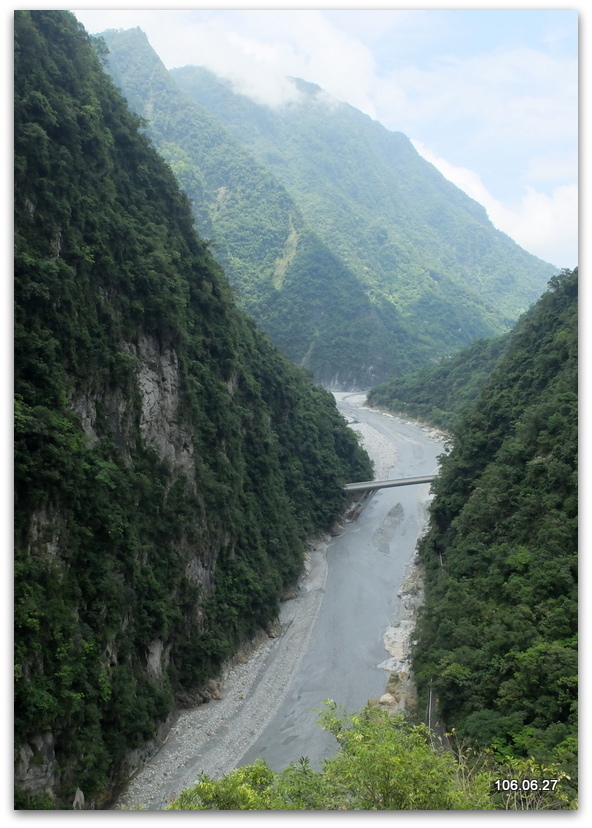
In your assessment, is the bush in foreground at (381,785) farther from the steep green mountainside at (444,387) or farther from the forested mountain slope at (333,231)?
the forested mountain slope at (333,231)

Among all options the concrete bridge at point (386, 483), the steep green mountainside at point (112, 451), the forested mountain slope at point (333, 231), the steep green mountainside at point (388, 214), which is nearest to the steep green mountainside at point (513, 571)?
the steep green mountainside at point (112, 451)

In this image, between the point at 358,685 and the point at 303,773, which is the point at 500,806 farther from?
the point at 358,685

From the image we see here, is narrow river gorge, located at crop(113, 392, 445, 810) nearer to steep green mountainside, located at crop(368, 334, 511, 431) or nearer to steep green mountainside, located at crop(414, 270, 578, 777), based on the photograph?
steep green mountainside, located at crop(414, 270, 578, 777)

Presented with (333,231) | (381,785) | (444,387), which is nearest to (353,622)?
(381,785)

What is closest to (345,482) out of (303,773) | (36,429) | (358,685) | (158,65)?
(358,685)

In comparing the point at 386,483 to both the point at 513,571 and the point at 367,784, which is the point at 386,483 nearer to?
the point at 513,571

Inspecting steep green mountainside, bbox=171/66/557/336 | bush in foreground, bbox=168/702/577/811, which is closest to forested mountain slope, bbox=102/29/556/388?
steep green mountainside, bbox=171/66/557/336
